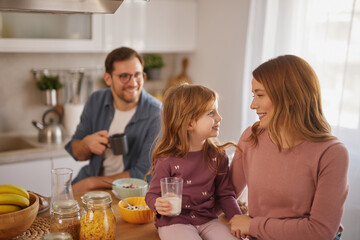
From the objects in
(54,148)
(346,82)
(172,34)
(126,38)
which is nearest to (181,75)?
(172,34)

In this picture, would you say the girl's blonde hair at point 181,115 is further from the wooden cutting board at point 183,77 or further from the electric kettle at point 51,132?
the wooden cutting board at point 183,77

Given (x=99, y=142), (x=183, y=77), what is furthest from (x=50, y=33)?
(x=183, y=77)

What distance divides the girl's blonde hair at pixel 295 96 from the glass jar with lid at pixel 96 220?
0.66m

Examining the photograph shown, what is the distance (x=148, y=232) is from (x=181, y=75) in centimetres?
258

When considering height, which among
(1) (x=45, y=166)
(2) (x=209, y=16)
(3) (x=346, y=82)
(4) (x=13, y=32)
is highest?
(2) (x=209, y=16)

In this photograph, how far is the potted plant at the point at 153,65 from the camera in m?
3.80

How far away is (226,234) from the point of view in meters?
1.51

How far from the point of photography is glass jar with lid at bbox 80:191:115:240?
138 cm

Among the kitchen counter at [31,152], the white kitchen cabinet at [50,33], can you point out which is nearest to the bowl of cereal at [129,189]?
the kitchen counter at [31,152]

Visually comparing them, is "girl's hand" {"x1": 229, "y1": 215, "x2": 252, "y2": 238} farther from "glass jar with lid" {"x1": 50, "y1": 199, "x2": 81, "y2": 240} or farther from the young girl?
"glass jar with lid" {"x1": 50, "y1": 199, "x2": 81, "y2": 240}

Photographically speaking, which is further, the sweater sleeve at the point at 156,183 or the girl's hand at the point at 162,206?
the sweater sleeve at the point at 156,183

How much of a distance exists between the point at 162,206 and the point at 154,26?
7.58 feet

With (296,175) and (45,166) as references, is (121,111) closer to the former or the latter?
(45,166)

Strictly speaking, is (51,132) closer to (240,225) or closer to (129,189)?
(129,189)
